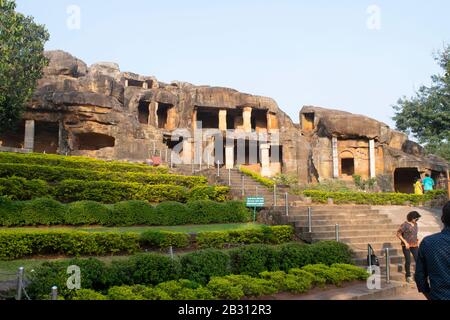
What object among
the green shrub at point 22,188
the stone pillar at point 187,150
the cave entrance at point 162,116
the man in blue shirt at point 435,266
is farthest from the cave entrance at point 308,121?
the man in blue shirt at point 435,266

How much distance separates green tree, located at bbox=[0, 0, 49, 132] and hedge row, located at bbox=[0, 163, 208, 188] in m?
7.77

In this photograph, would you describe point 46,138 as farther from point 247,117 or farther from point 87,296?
point 87,296

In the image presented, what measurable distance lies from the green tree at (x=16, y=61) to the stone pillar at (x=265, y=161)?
17.8m

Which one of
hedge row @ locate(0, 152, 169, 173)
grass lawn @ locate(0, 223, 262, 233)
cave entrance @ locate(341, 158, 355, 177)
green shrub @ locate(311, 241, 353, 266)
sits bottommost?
green shrub @ locate(311, 241, 353, 266)

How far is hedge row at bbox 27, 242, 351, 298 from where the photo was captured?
6.40 metres

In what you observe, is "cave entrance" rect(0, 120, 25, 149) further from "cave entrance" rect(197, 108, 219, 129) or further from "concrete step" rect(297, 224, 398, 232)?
"concrete step" rect(297, 224, 398, 232)

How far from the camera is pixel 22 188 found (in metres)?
12.9

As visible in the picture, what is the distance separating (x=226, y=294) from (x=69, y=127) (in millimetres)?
23873

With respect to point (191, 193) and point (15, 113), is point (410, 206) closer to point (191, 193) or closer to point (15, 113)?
point (191, 193)

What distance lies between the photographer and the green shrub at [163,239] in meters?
10.1

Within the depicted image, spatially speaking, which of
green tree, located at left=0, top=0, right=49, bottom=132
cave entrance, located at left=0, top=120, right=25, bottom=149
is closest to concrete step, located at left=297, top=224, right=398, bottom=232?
green tree, located at left=0, top=0, right=49, bottom=132

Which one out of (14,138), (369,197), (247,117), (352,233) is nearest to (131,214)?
(352,233)

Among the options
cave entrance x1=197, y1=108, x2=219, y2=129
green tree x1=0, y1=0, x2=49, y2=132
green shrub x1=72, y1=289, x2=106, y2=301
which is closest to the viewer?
green shrub x1=72, y1=289, x2=106, y2=301

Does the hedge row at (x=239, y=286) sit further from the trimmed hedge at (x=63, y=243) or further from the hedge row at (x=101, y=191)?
the hedge row at (x=101, y=191)
